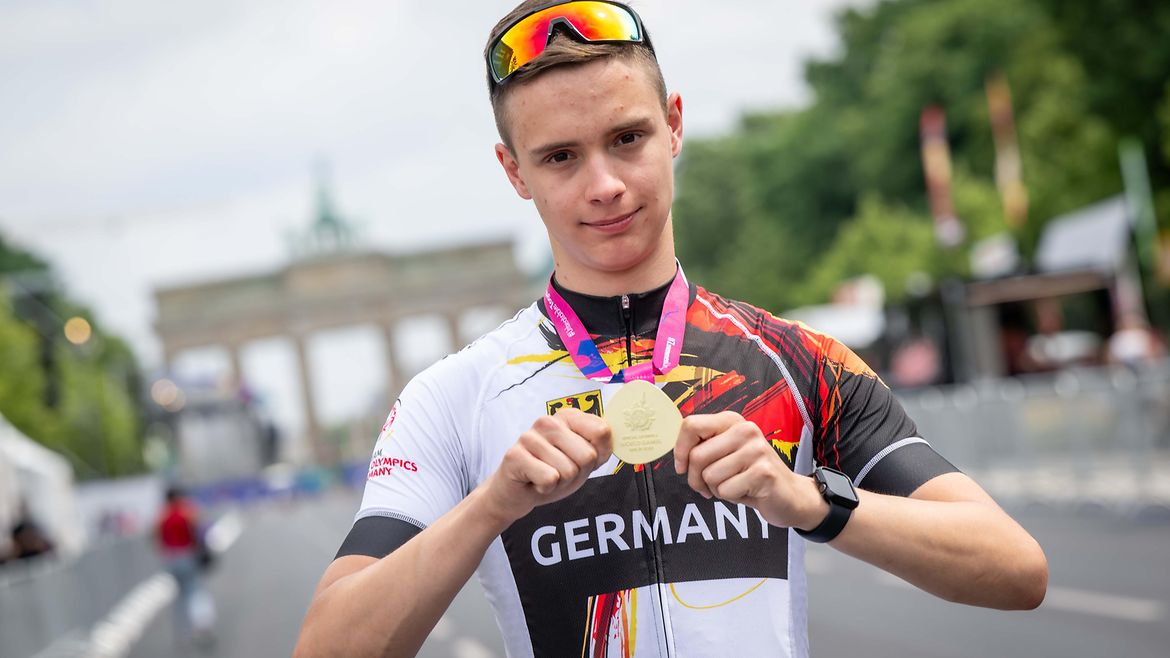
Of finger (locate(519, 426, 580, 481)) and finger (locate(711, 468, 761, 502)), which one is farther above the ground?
→ finger (locate(519, 426, 580, 481))

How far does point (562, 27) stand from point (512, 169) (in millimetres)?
265

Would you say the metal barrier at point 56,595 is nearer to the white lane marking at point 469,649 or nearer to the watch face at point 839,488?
the white lane marking at point 469,649

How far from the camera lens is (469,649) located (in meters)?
12.0

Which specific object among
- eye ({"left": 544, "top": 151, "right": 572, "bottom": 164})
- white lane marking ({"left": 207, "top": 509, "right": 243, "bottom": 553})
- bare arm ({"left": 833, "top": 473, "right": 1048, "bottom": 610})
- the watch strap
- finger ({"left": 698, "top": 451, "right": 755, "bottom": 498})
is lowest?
white lane marking ({"left": 207, "top": 509, "right": 243, "bottom": 553})

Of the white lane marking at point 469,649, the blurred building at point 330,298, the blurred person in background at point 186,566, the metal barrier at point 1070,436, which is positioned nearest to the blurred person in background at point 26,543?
the blurred person in background at point 186,566

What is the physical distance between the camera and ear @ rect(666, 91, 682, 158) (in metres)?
2.33

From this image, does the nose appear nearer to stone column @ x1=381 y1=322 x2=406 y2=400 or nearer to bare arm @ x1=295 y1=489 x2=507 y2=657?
bare arm @ x1=295 y1=489 x2=507 y2=657

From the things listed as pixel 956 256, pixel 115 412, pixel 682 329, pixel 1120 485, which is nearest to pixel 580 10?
pixel 682 329

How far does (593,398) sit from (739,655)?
1.35 feet

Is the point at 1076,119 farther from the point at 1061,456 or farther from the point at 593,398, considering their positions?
the point at 593,398

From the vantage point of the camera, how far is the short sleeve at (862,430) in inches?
88.1

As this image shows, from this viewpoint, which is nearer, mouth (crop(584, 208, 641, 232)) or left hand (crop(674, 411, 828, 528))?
left hand (crop(674, 411, 828, 528))

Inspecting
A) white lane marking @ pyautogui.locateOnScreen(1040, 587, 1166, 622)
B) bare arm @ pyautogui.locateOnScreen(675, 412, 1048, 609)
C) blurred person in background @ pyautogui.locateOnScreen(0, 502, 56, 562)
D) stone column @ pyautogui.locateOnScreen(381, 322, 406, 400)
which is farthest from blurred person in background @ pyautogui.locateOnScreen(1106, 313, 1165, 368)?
stone column @ pyautogui.locateOnScreen(381, 322, 406, 400)

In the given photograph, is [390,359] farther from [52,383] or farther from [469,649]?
[469,649]
